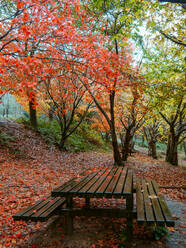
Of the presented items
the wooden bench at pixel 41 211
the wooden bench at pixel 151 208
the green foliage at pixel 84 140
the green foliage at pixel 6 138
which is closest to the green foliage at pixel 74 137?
the green foliage at pixel 84 140

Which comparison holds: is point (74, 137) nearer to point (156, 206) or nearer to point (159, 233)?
point (159, 233)

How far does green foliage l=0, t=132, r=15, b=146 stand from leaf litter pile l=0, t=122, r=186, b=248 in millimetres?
329

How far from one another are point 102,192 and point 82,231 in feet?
4.40

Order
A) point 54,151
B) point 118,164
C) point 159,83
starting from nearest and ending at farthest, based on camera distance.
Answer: point 159,83 < point 118,164 < point 54,151

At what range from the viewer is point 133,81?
948 centimetres

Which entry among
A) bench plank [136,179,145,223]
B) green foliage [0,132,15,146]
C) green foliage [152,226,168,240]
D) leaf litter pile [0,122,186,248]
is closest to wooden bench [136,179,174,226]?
bench plank [136,179,145,223]

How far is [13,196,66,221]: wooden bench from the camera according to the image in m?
3.43

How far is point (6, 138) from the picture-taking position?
11852mm

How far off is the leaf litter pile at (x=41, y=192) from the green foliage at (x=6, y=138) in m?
0.33

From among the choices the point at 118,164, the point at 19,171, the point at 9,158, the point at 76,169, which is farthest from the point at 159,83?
the point at 9,158

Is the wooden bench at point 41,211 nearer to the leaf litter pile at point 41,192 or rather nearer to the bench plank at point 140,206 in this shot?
the leaf litter pile at point 41,192

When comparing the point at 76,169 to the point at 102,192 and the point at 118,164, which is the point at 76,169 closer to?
the point at 118,164

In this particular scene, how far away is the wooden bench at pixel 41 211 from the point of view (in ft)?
11.3

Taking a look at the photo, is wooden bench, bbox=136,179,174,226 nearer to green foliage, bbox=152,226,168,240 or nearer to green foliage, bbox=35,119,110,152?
green foliage, bbox=152,226,168,240
